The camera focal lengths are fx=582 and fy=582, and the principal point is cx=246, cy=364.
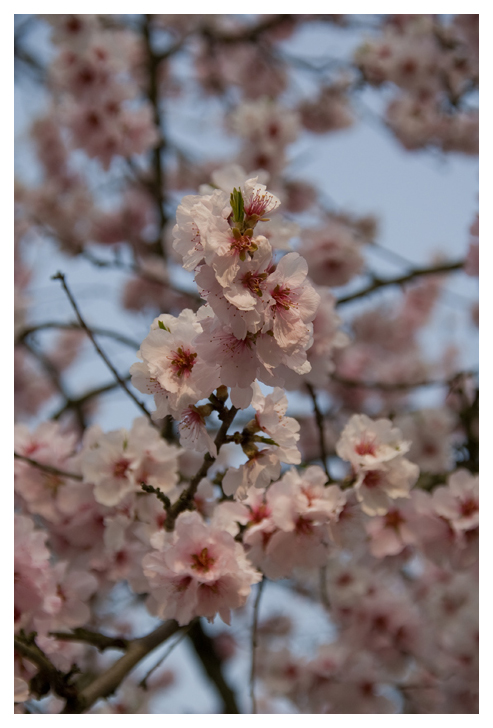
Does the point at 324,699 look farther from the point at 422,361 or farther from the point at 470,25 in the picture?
the point at 422,361

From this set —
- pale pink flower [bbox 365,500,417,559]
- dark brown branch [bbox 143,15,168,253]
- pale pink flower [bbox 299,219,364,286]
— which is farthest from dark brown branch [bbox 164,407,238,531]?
dark brown branch [bbox 143,15,168,253]

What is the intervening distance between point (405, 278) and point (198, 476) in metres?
1.58

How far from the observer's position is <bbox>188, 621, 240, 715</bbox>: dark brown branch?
125 inches

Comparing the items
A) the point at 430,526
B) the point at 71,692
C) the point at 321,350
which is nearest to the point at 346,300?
the point at 321,350

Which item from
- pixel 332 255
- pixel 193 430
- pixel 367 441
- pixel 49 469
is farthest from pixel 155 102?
pixel 193 430

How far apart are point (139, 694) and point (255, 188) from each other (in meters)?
1.52

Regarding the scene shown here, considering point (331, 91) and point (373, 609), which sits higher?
point (331, 91)

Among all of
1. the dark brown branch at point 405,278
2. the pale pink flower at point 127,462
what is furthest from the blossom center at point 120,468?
the dark brown branch at point 405,278

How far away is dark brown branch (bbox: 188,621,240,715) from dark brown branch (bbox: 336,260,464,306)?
2076 millimetres

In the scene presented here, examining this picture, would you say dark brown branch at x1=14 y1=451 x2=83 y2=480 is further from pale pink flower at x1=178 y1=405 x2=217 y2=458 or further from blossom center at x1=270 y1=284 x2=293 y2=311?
blossom center at x1=270 y1=284 x2=293 y2=311

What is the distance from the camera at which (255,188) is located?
850 millimetres

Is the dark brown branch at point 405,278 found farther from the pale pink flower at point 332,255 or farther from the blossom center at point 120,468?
the blossom center at point 120,468

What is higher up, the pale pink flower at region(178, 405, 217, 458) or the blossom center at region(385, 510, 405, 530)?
the blossom center at region(385, 510, 405, 530)

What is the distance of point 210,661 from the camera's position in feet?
11.1
